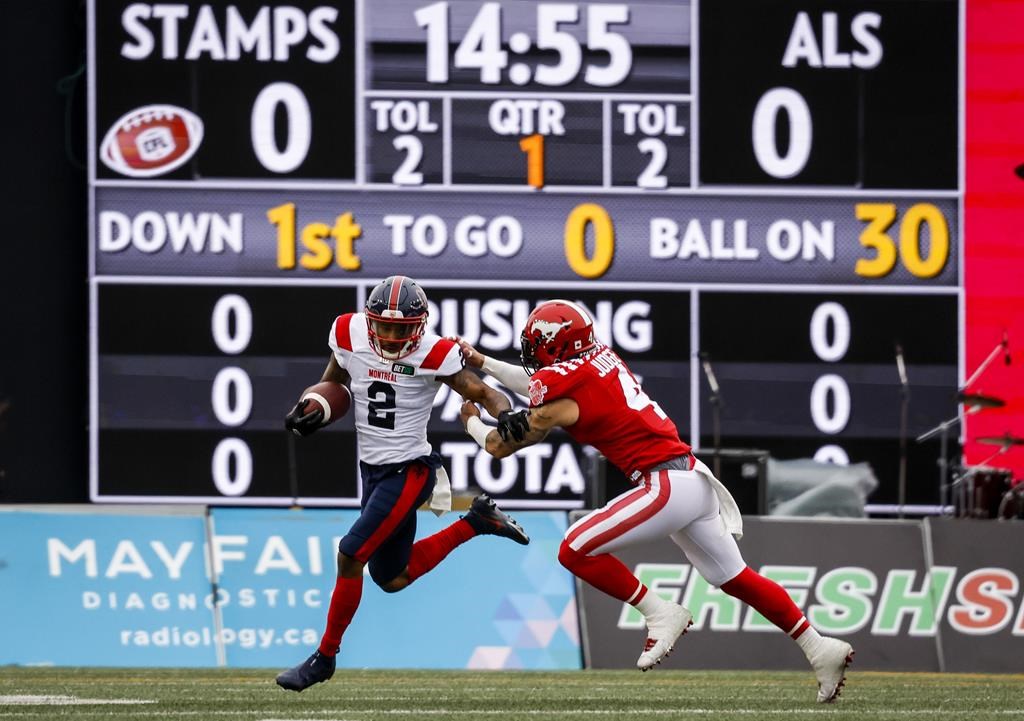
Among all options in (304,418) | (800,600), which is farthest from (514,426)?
→ (800,600)

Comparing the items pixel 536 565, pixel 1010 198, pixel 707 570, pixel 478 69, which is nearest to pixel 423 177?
pixel 478 69

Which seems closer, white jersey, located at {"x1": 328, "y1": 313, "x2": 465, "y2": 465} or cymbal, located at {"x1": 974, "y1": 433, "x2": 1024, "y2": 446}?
white jersey, located at {"x1": 328, "y1": 313, "x2": 465, "y2": 465}

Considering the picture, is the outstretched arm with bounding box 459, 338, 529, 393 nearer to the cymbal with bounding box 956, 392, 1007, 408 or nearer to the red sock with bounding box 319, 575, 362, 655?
the red sock with bounding box 319, 575, 362, 655

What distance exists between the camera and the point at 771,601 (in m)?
6.91

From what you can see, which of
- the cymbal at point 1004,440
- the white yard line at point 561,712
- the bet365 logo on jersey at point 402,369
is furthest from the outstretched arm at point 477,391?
the cymbal at point 1004,440

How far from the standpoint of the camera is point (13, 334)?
36.9 ft

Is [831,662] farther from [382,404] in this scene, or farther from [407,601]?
[407,601]

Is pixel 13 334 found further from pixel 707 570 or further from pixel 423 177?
pixel 707 570

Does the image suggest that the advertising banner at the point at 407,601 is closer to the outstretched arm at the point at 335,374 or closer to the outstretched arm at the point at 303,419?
the outstretched arm at the point at 335,374

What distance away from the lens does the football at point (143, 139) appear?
35.5ft

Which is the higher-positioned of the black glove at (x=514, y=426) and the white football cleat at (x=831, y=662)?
the black glove at (x=514, y=426)

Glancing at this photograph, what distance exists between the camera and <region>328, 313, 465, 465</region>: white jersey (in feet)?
24.4

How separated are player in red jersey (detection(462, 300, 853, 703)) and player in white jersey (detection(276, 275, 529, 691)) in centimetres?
28

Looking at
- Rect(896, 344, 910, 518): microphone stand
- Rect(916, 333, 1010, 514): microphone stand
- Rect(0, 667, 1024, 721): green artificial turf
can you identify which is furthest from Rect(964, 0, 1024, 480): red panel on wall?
Rect(0, 667, 1024, 721): green artificial turf
